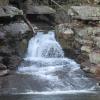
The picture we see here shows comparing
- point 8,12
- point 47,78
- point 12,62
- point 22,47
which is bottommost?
point 47,78

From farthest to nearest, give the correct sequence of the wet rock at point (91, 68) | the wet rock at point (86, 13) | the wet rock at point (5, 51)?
the wet rock at point (86, 13) < the wet rock at point (5, 51) < the wet rock at point (91, 68)

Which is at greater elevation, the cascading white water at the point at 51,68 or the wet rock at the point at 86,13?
the wet rock at the point at 86,13

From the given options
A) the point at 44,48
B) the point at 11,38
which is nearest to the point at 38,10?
the point at 44,48

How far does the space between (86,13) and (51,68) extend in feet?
16.1

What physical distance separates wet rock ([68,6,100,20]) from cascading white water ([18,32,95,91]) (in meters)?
1.96

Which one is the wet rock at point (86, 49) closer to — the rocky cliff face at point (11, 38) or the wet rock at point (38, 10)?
the rocky cliff face at point (11, 38)

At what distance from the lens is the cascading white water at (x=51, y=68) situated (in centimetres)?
2281

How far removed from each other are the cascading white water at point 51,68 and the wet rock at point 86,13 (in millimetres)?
1957

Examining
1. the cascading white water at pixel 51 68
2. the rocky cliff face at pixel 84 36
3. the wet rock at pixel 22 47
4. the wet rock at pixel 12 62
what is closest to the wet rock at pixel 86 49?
the rocky cliff face at pixel 84 36

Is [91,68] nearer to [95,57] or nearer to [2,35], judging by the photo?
[95,57]

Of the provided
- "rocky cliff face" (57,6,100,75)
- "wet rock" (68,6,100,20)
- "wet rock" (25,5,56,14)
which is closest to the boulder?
"rocky cliff face" (57,6,100,75)

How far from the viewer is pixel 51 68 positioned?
25.2 meters

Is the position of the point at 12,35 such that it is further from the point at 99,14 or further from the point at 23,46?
the point at 99,14

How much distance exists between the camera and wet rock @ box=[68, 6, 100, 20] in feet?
91.5
